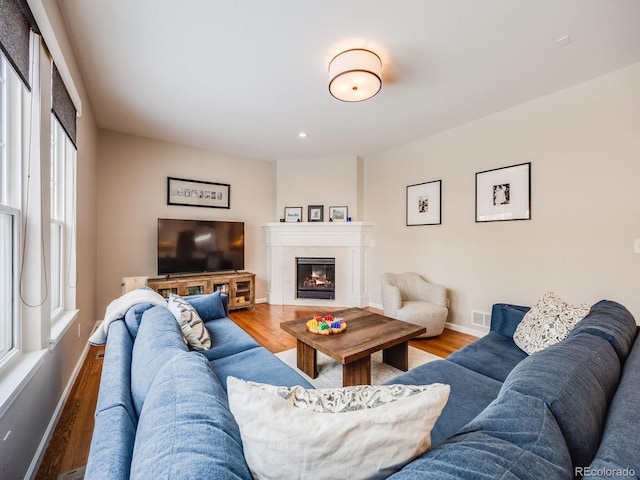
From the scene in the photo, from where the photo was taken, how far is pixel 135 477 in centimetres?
53

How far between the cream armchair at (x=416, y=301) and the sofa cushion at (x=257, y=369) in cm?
193

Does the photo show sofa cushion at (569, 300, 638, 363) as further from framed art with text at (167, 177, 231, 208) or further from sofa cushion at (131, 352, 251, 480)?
framed art with text at (167, 177, 231, 208)

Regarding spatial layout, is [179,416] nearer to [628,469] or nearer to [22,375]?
[628,469]

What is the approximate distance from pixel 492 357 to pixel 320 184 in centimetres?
375

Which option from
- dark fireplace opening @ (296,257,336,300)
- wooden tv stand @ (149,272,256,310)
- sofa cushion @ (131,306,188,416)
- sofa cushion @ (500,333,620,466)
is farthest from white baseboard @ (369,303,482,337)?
sofa cushion @ (131,306,188,416)

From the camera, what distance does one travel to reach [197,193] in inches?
170

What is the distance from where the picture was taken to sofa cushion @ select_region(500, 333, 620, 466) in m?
0.72

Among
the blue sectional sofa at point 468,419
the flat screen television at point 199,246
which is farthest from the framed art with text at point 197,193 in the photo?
the blue sectional sofa at point 468,419

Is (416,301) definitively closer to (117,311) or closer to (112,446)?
(117,311)

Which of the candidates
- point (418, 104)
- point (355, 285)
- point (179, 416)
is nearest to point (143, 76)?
point (418, 104)

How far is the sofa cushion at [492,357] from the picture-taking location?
5.40ft

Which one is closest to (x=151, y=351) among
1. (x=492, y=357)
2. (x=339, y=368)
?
(x=339, y=368)

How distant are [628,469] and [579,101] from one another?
10.5 feet

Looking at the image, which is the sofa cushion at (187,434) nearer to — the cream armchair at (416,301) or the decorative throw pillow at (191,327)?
the decorative throw pillow at (191,327)
